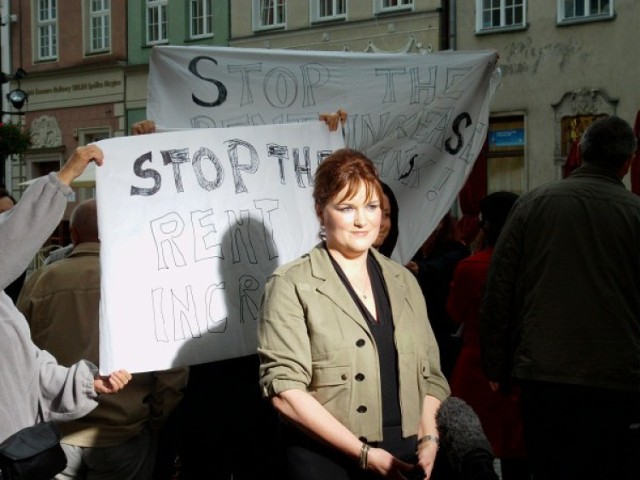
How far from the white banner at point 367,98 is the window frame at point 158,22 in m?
23.0

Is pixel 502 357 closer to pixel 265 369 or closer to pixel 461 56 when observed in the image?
pixel 265 369

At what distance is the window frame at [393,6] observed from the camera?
22469 millimetres

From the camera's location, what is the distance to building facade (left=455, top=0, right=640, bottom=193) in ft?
63.7

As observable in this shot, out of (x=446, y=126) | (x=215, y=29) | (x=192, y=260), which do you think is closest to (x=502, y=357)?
(x=192, y=260)

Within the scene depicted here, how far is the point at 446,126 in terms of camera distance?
550 cm

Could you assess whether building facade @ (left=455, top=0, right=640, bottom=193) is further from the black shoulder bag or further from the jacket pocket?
the black shoulder bag

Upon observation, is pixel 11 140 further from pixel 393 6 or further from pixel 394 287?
pixel 394 287

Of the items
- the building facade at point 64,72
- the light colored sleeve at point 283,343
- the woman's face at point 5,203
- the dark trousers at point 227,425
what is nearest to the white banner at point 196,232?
the dark trousers at point 227,425

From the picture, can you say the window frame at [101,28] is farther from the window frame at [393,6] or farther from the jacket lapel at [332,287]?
the jacket lapel at [332,287]

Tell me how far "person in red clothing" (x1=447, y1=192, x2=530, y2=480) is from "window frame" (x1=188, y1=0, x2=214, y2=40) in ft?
73.8

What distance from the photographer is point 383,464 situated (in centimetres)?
296

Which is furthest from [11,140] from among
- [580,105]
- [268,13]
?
[580,105]

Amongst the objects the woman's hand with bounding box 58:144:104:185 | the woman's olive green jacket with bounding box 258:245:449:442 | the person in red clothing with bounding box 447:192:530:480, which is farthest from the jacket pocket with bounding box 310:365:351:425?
the person in red clothing with bounding box 447:192:530:480

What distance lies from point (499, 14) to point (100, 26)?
43.9 feet
